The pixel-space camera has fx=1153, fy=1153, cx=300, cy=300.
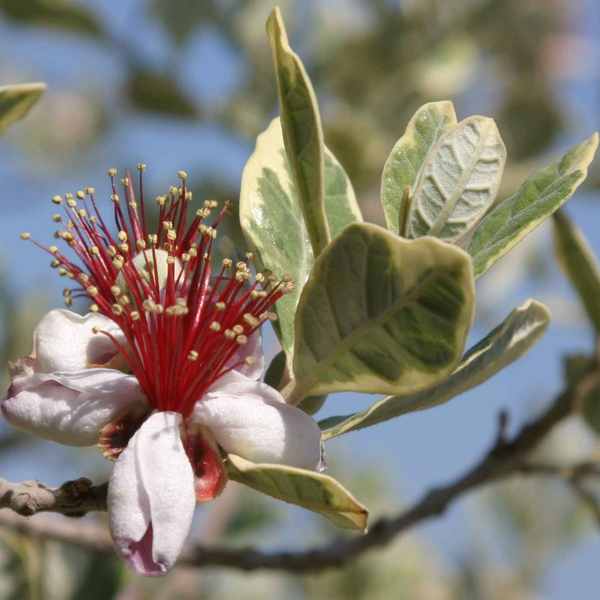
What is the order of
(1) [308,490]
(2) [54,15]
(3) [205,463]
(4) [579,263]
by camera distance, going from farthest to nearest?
(2) [54,15]
(4) [579,263]
(3) [205,463]
(1) [308,490]

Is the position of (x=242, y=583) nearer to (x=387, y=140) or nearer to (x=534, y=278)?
(x=387, y=140)

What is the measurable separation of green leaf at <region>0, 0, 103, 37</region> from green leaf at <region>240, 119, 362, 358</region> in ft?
4.97

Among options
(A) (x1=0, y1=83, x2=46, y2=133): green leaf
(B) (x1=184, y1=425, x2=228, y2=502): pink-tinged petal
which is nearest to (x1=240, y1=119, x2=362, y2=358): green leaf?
(B) (x1=184, y1=425, x2=228, y2=502): pink-tinged petal

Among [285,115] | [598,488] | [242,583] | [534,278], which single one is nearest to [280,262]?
[285,115]

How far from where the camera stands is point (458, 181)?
101 centimetres

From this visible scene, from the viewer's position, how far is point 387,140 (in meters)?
2.79

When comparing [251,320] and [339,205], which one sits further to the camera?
[339,205]

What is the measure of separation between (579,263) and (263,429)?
2.10ft

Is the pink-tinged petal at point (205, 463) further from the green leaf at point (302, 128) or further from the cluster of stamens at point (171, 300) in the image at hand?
the green leaf at point (302, 128)

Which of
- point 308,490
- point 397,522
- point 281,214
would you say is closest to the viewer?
point 308,490

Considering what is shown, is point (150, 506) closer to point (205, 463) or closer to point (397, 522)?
point (205, 463)

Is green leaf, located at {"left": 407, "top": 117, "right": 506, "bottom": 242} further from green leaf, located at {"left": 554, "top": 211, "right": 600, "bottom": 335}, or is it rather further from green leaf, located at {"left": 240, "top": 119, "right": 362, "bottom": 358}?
green leaf, located at {"left": 554, "top": 211, "right": 600, "bottom": 335}

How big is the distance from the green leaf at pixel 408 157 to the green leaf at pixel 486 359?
0.14 m

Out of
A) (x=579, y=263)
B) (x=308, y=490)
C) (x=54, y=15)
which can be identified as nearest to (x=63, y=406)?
(x=308, y=490)
